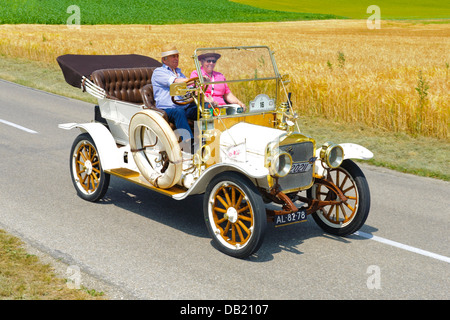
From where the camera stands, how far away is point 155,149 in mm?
6992

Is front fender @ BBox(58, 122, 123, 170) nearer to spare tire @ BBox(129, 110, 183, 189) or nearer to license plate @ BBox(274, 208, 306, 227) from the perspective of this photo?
spare tire @ BBox(129, 110, 183, 189)

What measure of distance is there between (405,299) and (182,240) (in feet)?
8.00

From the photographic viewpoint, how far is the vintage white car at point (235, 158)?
5930mm

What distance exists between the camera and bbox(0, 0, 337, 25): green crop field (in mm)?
59125

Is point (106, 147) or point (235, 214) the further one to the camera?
point (106, 147)

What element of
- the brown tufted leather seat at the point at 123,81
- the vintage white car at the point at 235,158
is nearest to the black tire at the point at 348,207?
the vintage white car at the point at 235,158

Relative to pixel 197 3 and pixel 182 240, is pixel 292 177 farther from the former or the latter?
pixel 197 3

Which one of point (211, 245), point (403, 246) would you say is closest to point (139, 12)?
point (211, 245)

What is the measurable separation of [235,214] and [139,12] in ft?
232

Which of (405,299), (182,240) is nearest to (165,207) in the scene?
(182,240)

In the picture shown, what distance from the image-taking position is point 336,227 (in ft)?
21.8

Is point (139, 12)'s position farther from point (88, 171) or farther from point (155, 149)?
point (155, 149)

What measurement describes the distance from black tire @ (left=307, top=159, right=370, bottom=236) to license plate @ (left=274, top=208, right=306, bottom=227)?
0.61 m

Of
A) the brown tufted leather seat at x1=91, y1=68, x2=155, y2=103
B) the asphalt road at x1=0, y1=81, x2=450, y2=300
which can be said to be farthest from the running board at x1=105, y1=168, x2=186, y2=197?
the brown tufted leather seat at x1=91, y1=68, x2=155, y2=103
